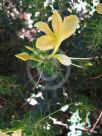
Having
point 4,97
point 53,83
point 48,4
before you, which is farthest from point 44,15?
point 4,97

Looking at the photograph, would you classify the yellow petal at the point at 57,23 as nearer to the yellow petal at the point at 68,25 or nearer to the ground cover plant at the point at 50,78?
the yellow petal at the point at 68,25

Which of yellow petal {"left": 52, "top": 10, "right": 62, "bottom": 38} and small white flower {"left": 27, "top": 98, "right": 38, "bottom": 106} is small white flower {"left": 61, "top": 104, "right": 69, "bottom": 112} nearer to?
small white flower {"left": 27, "top": 98, "right": 38, "bottom": 106}

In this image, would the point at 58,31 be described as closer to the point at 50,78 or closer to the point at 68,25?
the point at 68,25

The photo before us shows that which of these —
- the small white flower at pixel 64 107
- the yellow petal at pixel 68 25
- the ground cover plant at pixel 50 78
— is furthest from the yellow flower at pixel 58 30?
the small white flower at pixel 64 107

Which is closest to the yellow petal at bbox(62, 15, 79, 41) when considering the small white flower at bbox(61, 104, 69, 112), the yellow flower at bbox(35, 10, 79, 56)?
the yellow flower at bbox(35, 10, 79, 56)

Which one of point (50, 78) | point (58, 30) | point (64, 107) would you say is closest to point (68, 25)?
point (58, 30)

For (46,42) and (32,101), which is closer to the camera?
(46,42)

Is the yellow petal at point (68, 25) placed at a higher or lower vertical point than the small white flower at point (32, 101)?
higher
